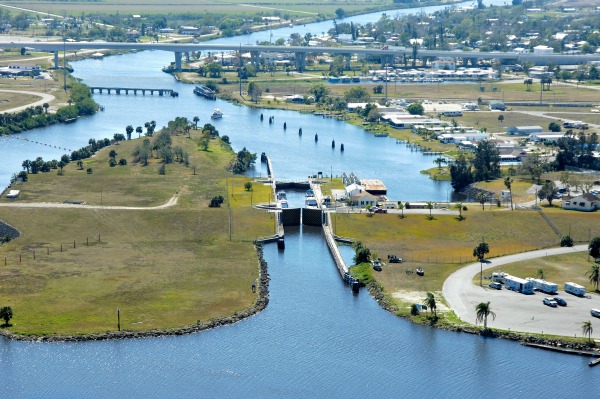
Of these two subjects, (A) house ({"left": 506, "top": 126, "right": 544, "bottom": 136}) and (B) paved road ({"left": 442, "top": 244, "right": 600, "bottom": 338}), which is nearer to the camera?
(B) paved road ({"left": 442, "top": 244, "right": 600, "bottom": 338})

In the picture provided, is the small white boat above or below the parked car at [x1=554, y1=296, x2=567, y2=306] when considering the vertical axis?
above

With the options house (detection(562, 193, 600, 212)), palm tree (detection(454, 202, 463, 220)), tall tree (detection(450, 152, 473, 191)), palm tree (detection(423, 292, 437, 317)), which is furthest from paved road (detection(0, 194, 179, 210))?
house (detection(562, 193, 600, 212))

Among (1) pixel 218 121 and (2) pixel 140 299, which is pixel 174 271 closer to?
(2) pixel 140 299

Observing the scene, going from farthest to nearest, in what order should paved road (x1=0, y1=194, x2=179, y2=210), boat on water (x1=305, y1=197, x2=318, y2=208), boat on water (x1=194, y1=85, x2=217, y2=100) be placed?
boat on water (x1=194, y1=85, x2=217, y2=100) < boat on water (x1=305, y1=197, x2=318, y2=208) < paved road (x1=0, y1=194, x2=179, y2=210)

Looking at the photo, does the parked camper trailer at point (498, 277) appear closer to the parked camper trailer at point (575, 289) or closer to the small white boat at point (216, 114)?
the parked camper trailer at point (575, 289)

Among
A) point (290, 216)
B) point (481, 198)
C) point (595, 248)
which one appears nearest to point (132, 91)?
point (290, 216)

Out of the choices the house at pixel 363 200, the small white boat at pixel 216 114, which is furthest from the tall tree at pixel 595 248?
the small white boat at pixel 216 114

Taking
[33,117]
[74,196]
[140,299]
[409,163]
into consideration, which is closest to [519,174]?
[409,163]

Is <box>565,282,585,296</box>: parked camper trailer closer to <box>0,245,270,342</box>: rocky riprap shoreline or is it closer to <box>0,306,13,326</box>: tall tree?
<box>0,245,270,342</box>: rocky riprap shoreline
